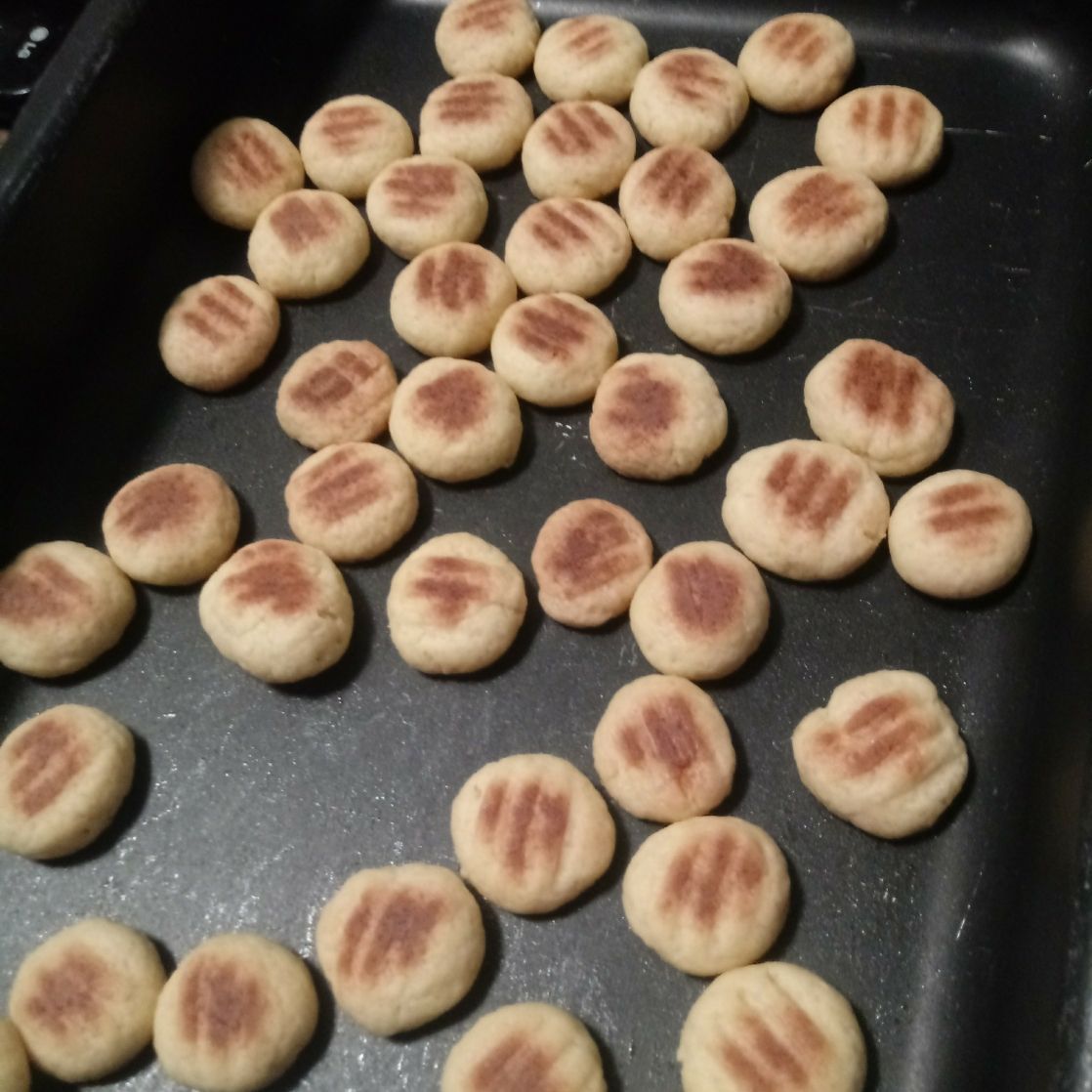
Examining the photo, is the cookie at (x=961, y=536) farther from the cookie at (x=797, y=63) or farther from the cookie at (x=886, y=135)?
the cookie at (x=797, y=63)

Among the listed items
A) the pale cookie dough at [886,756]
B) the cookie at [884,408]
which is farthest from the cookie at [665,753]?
the cookie at [884,408]

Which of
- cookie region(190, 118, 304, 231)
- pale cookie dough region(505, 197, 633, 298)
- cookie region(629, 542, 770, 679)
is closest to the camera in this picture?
cookie region(629, 542, 770, 679)

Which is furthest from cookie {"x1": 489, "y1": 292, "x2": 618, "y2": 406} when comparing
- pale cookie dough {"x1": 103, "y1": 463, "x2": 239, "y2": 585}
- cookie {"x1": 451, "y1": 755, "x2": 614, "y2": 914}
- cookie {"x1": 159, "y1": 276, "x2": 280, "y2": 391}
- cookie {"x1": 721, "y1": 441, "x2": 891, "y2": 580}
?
cookie {"x1": 451, "y1": 755, "x2": 614, "y2": 914}

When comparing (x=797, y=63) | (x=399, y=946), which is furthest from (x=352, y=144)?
(x=399, y=946)

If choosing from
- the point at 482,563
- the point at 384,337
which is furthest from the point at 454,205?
the point at 482,563

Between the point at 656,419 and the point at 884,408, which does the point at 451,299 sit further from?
the point at 884,408

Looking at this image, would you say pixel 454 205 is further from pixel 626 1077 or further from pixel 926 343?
pixel 626 1077

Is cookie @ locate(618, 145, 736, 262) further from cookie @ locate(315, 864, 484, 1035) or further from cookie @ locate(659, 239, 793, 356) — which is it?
cookie @ locate(315, 864, 484, 1035)
